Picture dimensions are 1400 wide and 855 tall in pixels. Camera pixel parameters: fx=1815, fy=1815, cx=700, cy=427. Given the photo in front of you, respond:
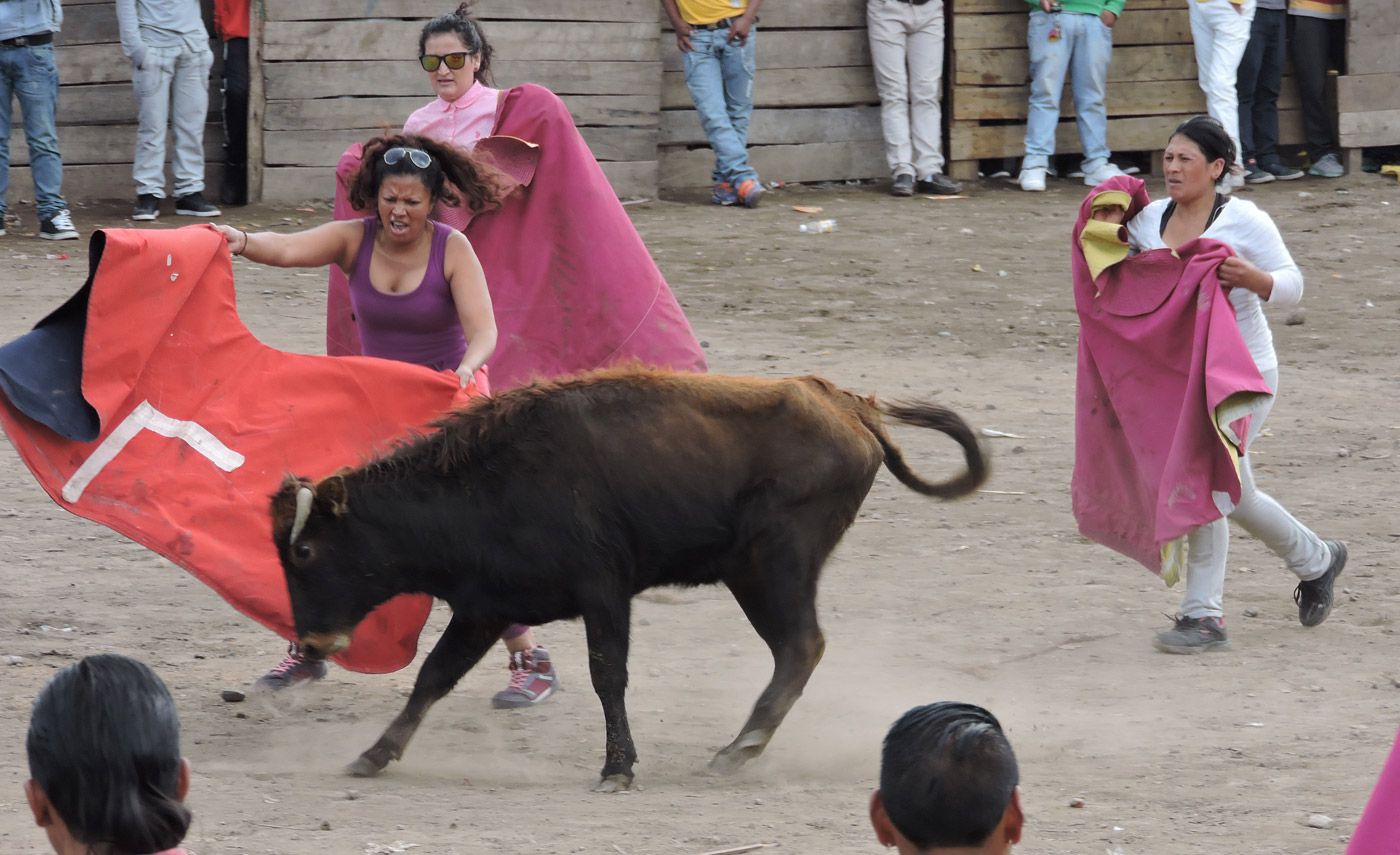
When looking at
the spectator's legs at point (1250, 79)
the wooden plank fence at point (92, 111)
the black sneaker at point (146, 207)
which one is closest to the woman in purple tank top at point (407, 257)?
the black sneaker at point (146, 207)

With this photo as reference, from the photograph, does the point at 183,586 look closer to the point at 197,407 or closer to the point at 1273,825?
the point at 197,407

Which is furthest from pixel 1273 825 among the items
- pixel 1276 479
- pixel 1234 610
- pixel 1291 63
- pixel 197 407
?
pixel 1291 63

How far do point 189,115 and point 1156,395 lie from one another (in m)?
8.51

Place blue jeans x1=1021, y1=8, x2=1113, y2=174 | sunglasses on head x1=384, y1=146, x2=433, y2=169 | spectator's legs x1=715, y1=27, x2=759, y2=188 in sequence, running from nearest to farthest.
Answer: sunglasses on head x1=384, y1=146, x2=433, y2=169 → spectator's legs x1=715, y1=27, x2=759, y2=188 → blue jeans x1=1021, y1=8, x2=1113, y2=174

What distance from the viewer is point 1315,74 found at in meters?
15.6

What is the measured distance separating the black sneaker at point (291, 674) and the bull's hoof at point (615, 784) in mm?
1247

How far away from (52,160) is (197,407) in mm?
7184

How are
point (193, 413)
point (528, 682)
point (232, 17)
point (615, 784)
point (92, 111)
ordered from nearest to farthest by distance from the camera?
1. point (615, 784)
2. point (193, 413)
3. point (528, 682)
4. point (232, 17)
5. point (92, 111)

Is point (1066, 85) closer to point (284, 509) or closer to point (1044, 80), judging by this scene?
point (1044, 80)

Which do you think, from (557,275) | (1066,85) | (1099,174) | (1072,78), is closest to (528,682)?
(557,275)

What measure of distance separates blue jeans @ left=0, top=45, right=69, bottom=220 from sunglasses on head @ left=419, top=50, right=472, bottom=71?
6345mm

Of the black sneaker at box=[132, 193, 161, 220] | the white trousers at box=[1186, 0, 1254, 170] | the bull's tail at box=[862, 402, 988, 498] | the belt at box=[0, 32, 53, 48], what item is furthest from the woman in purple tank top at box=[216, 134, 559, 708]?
the white trousers at box=[1186, 0, 1254, 170]

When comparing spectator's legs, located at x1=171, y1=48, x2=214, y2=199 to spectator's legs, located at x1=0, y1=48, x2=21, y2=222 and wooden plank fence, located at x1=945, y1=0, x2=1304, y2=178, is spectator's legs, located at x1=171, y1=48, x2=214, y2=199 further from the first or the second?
wooden plank fence, located at x1=945, y1=0, x2=1304, y2=178

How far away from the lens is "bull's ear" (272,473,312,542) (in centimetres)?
517
